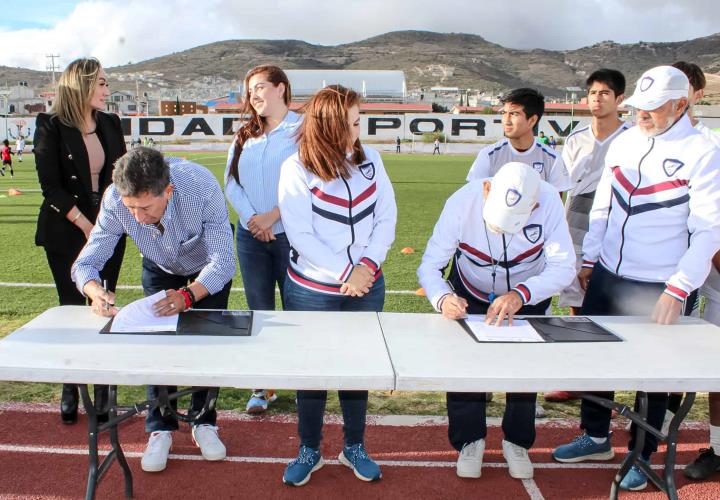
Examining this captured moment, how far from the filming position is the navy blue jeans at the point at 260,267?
355 cm

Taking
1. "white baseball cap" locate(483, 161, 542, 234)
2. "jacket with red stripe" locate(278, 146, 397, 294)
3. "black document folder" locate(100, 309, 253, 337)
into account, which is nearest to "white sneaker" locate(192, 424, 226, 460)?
"black document folder" locate(100, 309, 253, 337)

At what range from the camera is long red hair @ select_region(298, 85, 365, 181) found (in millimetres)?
2760

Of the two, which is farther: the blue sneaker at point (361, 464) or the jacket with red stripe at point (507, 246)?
the blue sneaker at point (361, 464)

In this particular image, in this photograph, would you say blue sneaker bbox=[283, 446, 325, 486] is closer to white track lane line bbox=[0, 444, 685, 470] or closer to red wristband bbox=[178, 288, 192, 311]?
white track lane line bbox=[0, 444, 685, 470]

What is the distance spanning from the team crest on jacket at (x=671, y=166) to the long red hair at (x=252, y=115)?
194cm

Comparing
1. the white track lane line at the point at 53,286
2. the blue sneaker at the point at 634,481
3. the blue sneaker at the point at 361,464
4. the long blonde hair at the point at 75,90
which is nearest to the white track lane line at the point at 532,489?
the blue sneaker at the point at 634,481

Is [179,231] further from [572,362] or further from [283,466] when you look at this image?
[572,362]

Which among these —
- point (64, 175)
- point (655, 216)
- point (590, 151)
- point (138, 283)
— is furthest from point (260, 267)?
point (138, 283)

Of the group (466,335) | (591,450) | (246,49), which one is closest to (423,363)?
(466,335)

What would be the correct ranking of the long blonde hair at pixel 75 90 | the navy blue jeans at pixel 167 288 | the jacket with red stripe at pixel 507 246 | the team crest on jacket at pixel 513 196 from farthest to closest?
the long blonde hair at pixel 75 90, the navy blue jeans at pixel 167 288, the jacket with red stripe at pixel 507 246, the team crest on jacket at pixel 513 196

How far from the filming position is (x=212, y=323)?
8.77ft

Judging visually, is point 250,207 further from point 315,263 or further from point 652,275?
point 652,275

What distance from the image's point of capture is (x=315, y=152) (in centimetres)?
277

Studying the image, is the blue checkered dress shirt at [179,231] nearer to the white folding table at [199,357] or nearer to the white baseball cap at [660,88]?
the white folding table at [199,357]
